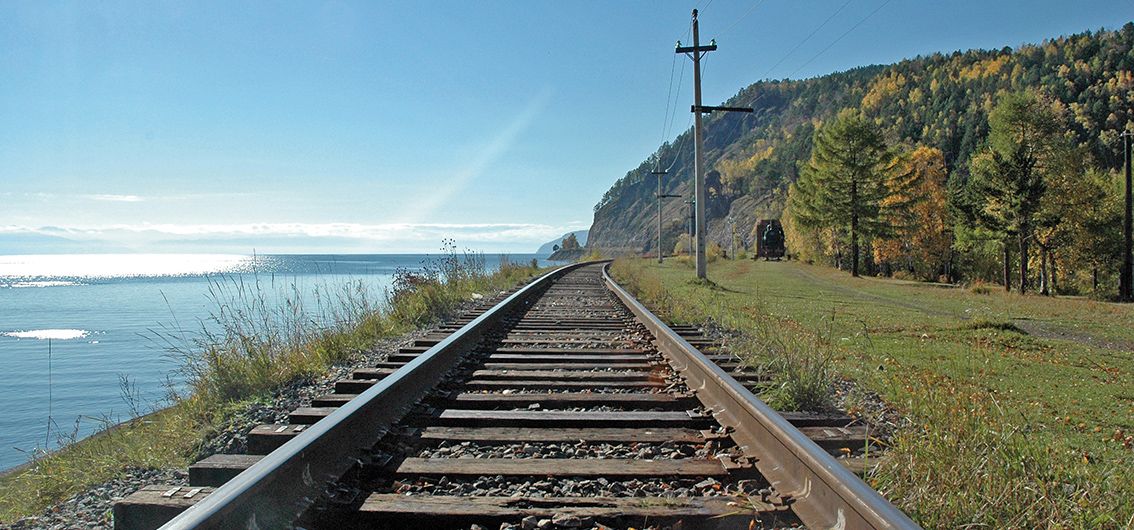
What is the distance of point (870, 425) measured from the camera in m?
3.70

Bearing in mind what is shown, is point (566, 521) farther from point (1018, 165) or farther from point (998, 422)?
point (1018, 165)

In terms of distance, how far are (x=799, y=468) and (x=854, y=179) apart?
4183 centimetres

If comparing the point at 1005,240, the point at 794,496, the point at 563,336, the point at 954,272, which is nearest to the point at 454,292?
the point at 563,336

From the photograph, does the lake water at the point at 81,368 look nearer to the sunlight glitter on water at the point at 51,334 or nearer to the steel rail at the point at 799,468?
the sunlight glitter on water at the point at 51,334

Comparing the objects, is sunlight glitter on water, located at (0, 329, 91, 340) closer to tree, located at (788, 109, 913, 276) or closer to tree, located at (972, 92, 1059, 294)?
tree, located at (788, 109, 913, 276)

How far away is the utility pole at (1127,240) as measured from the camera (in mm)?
30172

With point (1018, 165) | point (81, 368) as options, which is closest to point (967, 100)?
point (1018, 165)

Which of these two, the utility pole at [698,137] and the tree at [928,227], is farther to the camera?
the tree at [928,227]

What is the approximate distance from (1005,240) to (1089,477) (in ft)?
141

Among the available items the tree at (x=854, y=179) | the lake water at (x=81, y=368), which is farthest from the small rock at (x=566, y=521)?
the tree at (x=854, y=179)

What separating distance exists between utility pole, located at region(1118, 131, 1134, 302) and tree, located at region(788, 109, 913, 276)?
1129 centimetres

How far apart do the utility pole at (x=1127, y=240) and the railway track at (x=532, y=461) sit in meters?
34.3

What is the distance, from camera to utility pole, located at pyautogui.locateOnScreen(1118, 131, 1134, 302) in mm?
30172

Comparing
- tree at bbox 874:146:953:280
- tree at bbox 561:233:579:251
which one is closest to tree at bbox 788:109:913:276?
tree at bbox 874:146:953:280
